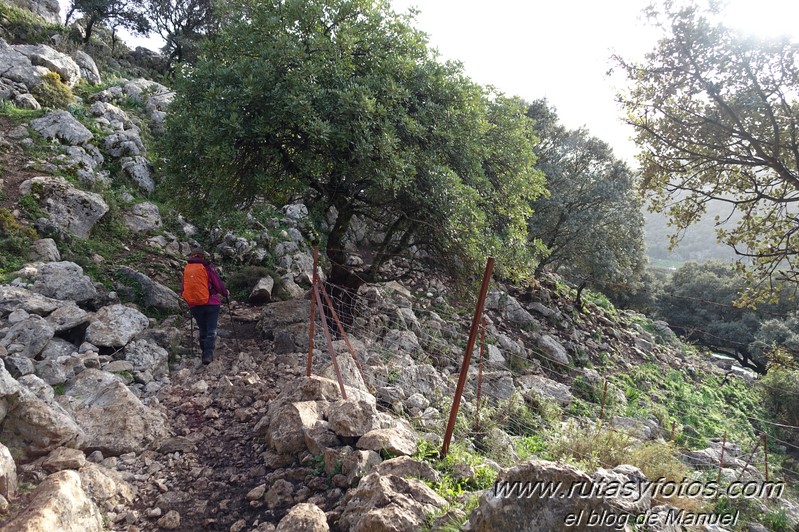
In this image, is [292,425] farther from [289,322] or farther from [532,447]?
[289,322]

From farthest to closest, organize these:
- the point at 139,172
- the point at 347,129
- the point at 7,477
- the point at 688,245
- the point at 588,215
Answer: the point at 688,245 < the point at 588,215 < the point at 139,172 < the point at 347,129 < the point at 7,477

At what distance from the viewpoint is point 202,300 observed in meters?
7.52

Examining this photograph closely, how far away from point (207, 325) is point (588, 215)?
1492 cm

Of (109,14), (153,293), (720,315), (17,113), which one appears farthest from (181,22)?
(720,315)

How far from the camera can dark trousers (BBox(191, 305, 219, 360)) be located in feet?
24.5

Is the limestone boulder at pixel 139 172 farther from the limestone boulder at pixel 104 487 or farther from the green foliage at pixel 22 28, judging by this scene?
the green foliage at pixel 22 28

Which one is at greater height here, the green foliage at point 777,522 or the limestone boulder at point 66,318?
the green foliage at point 777,522

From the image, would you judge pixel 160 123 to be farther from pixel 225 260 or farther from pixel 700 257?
pixel 700 257

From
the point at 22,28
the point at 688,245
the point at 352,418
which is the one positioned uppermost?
the point at 688,245

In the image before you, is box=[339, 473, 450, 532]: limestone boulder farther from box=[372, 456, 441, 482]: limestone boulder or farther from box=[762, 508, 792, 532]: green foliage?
box=[762, 508, 792, 532]: green foliage

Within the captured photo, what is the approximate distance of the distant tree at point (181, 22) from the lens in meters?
26.8

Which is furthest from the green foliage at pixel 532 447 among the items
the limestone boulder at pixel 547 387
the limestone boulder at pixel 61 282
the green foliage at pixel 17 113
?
the green foliage at pixel 17 113

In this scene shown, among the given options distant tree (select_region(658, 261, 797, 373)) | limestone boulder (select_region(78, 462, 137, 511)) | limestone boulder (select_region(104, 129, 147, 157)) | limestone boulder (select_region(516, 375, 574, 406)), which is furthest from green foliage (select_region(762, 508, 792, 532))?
distant tree (select_region(658, 261, 797, 373))

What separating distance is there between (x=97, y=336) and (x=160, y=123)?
39.6ft
